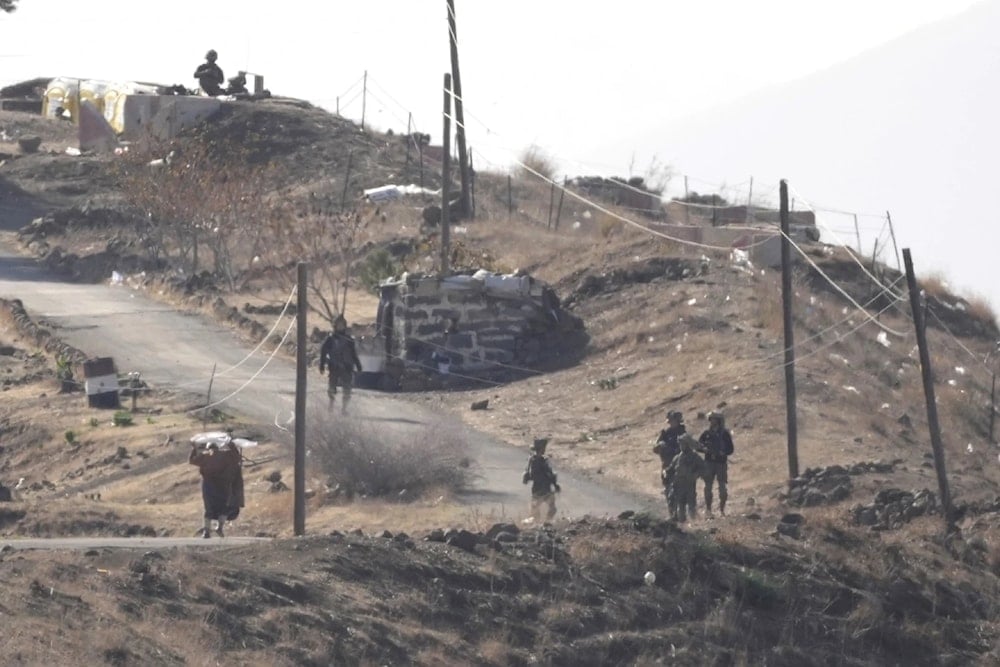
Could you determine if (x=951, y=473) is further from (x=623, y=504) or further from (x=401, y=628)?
(x=401, y=628)

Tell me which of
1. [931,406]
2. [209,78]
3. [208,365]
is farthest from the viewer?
[209,78]

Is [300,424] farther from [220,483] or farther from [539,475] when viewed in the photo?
[539,475]

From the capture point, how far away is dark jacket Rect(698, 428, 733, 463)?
21428mm

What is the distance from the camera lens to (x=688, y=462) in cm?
2095

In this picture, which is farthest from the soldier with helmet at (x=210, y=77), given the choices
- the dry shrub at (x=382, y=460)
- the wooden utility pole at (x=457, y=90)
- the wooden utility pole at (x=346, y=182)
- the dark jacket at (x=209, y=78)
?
the dry shrub at (x=382, y=460)

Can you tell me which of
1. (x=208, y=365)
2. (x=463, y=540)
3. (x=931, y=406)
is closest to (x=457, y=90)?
(x=208, y=365)

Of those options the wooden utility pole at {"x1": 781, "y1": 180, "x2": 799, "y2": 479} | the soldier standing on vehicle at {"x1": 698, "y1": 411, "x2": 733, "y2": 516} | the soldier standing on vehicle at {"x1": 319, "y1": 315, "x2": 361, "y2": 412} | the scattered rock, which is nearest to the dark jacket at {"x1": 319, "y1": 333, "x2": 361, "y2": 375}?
the soldier standing on vehicle at {"x1": 319, "y1": 315, "x2": 361, "y2": 412}

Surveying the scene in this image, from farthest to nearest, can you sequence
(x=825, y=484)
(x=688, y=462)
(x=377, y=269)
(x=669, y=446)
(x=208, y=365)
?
(x=377, y=269)
(x=208, y=365)
(x=825, y=484)
(x=669, y=446)
(x=688, y=462)

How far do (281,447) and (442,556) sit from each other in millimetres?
9787

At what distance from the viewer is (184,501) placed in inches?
986

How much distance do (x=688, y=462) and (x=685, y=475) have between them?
0.67 ft

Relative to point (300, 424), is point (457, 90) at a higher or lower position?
higher

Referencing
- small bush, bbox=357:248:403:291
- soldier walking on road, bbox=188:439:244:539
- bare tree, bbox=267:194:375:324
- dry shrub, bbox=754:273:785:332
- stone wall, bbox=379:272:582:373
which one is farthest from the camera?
small bush, bbox=357:248:403:291

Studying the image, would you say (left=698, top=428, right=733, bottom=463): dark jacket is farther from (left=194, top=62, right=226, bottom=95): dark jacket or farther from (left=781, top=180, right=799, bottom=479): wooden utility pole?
(left=194, top=62, right=226, bottom=95): dark jacket
